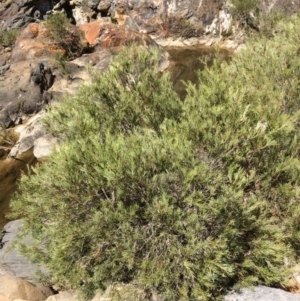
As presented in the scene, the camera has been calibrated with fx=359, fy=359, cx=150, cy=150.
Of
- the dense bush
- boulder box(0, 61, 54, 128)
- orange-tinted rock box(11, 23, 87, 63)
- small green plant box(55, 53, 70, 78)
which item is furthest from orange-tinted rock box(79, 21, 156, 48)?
the dense bush

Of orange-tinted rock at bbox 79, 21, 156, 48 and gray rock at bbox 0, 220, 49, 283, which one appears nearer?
gray rock at bbox 0, 220, 49, 283

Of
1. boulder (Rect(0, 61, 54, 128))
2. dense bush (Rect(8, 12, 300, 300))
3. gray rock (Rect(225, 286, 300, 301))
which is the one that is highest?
dense bush (Rect(8, 12, 300, 300))

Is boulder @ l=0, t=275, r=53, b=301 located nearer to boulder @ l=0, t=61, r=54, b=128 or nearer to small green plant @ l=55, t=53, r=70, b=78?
boulder @ l=0, t=61, r=54, b=128

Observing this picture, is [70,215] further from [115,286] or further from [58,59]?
[58,59]

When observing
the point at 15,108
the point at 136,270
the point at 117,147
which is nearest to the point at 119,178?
the point at 117,147

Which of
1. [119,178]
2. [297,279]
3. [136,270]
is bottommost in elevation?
[297,279]

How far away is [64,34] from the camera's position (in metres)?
30.3

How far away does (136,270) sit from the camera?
7398 millimetres

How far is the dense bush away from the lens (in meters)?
7.12

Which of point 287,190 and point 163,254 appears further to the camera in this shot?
point 287,190

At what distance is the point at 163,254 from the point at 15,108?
19.5 meters

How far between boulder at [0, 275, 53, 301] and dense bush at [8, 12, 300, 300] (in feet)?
4.18

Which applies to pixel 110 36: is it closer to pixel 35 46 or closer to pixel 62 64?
pixel 35 46

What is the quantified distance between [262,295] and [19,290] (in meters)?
6.06
